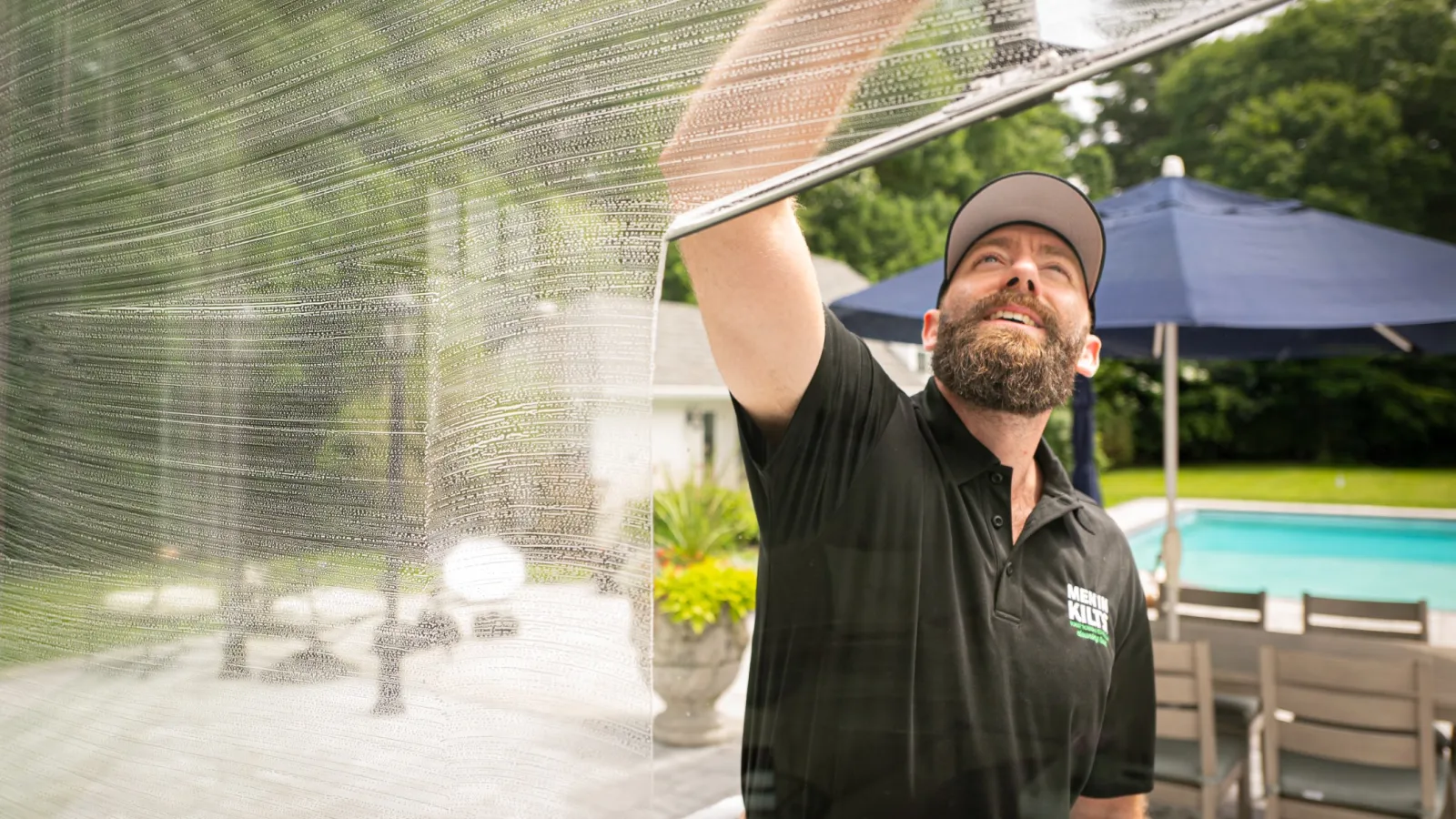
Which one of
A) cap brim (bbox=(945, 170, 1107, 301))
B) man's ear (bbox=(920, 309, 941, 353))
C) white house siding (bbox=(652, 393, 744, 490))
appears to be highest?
cap brim (bbox=(945, 170, 1107, 301))

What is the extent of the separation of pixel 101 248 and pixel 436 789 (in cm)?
41

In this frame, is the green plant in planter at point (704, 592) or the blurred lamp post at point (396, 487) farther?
the green plant in planter at point (704, 592)

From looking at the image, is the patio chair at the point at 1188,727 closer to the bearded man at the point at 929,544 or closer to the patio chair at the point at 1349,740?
the patio chair at the point at 1349,740

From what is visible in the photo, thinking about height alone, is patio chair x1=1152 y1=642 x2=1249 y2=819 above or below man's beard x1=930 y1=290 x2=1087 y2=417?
below

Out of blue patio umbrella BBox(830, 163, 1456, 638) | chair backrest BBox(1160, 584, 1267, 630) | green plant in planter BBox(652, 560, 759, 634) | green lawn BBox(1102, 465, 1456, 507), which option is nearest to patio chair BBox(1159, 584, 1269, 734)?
chair backrest BBox(1160, 584, 1267, 630)

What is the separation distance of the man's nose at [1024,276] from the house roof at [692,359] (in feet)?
0.35

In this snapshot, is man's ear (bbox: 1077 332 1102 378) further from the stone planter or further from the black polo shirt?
the stone planter

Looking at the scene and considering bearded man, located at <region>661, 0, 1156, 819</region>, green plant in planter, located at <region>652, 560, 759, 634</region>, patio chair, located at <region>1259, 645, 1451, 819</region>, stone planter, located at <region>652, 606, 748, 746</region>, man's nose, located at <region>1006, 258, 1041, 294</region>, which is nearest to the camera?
bearded man, located at <region>661, 0, 1156, 819</region>

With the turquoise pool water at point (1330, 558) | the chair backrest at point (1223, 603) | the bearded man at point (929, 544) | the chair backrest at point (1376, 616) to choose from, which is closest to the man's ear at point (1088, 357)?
the bearded man at point (929, 544)

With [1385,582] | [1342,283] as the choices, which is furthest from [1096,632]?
[1385,582]

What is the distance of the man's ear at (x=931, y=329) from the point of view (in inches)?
25.4

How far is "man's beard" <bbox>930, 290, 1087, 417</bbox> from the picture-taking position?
597 mm

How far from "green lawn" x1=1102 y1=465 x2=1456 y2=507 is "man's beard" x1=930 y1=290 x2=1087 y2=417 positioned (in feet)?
0.76

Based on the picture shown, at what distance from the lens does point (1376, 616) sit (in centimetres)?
263
